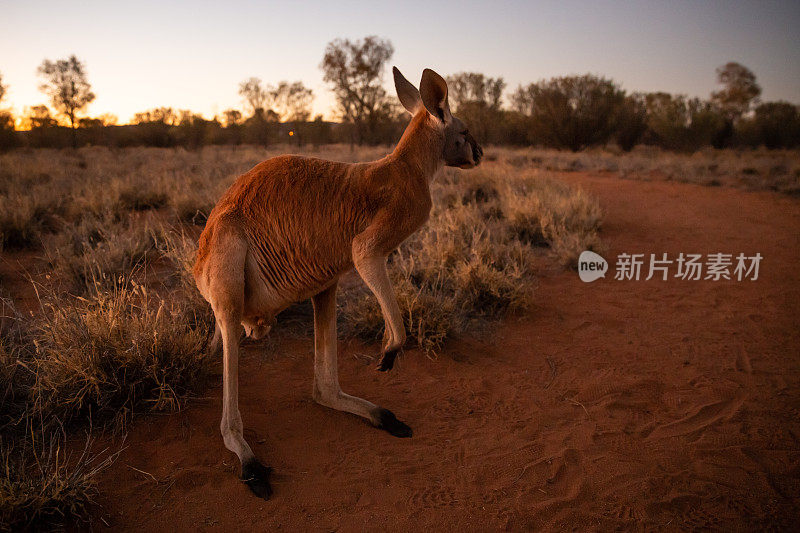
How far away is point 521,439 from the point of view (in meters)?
3.09

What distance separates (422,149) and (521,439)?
201 cm

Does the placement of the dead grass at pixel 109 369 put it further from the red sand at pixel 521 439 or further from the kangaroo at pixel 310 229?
the kangaroo at pixel 310 229

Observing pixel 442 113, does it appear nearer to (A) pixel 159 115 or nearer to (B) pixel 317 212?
(B) pixel 317 212

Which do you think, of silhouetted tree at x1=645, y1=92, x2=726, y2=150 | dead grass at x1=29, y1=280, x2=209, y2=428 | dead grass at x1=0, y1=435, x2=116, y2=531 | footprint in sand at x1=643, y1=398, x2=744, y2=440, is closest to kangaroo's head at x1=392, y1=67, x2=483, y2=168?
dead grass at x1=29, y1=280, x2=209, y2=428

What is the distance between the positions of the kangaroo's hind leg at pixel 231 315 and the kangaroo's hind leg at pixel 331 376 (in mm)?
676

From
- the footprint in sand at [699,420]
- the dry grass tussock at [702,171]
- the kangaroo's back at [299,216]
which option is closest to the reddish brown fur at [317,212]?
the kangaroo's back at [299,216]

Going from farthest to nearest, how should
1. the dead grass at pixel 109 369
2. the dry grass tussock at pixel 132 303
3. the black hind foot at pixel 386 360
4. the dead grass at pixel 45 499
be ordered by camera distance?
the dead grass at pixel 109 369 < the dry grass tussock at pixel 132 303 < the black hind foot at pixel 386 360 < the dead grass at pixel 45 499

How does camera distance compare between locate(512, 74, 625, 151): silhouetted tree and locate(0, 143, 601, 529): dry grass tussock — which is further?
locate(512, 74, 625, 151): silhouetted tree

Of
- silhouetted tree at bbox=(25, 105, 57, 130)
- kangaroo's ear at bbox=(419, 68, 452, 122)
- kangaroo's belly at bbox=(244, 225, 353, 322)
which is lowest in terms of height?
kangaroo's belly at bbox=(244, 225, 353, 322)

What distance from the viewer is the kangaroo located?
7.99ft

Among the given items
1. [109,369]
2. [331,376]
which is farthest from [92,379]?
[331,376]

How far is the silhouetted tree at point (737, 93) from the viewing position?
35.8 metres

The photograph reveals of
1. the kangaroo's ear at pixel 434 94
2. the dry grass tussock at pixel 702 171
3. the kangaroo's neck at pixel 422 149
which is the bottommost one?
the kangaroo's neck at pixel 422 149

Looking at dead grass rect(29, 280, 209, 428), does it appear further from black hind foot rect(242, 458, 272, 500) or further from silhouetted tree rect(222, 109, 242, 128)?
silhouetted tree rect(222, 109, 242, 128)
